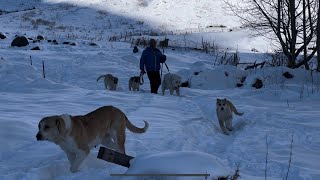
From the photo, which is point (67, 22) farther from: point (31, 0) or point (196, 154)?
point (196, 154)

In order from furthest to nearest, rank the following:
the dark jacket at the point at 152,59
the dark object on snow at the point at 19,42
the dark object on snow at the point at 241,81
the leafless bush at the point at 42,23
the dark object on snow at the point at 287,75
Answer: the leafless bush at the point at 42,23 → the dark object on snow at the point at 19,42 → the dark object on snow at the point at 241,81 → the dark object on snow at the point at 287,75 → the dark jacket at the point at 152,59

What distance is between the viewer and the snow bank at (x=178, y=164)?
4.34m

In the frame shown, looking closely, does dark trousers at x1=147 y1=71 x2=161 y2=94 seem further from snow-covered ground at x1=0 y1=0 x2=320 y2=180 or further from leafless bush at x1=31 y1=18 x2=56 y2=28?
leafless bush at x1=31 y1=18 x2=56 y2=28

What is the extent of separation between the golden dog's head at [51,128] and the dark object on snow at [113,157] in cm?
75

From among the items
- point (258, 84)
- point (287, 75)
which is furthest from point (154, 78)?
point (287, 75)

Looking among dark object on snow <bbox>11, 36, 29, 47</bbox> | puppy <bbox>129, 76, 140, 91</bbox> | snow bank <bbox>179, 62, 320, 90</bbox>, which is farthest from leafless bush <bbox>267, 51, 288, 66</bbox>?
dark object on snow <bbox>11, 36, 29, 47</bbox>

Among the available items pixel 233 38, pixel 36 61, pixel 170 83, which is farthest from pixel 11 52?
pixel 233 38

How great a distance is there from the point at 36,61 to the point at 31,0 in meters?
50.7

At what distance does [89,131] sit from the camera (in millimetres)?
5734

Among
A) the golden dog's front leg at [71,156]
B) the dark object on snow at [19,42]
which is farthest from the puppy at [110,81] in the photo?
the dark object on snow at [19,42]

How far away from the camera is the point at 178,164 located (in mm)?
4406

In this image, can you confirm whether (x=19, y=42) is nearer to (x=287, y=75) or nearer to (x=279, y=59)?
(x=279, y=59)

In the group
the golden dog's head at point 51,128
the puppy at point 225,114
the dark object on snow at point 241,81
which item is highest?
the golden dog's head at point 51,128

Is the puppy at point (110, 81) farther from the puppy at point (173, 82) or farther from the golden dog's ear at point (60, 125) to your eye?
the golden dog's ear at point (60, 125)
